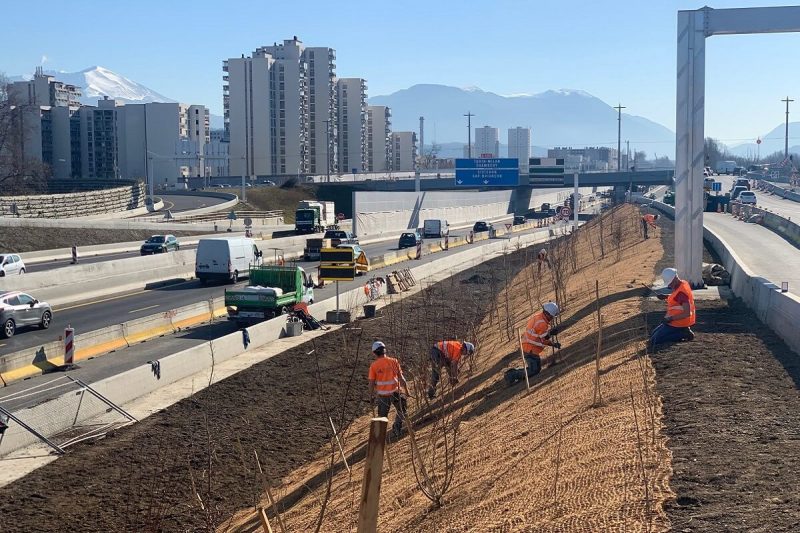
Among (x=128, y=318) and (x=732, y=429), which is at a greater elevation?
(x=732, y=429)

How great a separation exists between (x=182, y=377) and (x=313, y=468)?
7515mm

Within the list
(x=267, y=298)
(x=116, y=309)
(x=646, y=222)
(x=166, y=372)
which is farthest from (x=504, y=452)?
(x=646, y=222)

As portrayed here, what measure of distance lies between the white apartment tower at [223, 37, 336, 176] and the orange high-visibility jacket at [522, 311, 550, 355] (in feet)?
479

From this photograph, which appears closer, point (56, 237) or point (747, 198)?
point (56, 237)

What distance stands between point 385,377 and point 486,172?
6620cm

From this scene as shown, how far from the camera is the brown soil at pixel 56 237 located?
184ft

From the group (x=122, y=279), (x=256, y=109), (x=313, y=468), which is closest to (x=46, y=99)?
(x=256, y=109)

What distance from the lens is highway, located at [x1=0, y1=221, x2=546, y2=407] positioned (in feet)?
77.2

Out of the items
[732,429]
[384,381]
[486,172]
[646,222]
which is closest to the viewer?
[732,429]

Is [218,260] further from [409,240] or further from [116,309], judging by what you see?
[409,240]

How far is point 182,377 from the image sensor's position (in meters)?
22.8

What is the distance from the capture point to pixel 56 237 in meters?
59.9

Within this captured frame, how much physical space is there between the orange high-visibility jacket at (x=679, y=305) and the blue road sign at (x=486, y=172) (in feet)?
204

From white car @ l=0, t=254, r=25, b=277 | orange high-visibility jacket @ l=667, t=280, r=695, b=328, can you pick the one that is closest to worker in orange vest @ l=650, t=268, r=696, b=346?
orange high-visibility jacket @ l=667, t=280, r=695, b=328
